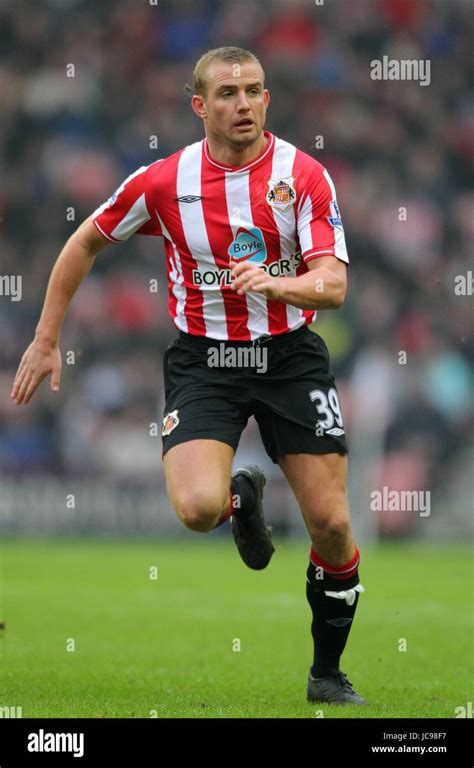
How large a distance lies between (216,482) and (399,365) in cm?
952

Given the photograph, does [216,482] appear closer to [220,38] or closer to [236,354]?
[236,354]

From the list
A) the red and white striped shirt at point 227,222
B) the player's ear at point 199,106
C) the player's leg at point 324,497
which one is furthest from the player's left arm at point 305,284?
the player's ear at point 199,106

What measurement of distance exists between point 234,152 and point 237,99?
0.27 m

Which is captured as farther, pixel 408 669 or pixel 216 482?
pixel 408 669

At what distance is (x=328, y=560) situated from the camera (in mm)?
5957

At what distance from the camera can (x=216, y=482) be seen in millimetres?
5656

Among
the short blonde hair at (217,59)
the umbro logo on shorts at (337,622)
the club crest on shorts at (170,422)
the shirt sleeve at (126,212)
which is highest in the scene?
the short blonde hair at (217,59)

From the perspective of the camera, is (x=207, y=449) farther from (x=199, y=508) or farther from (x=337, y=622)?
(x=337, y=622)

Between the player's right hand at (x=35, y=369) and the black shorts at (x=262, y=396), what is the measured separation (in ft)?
1.79

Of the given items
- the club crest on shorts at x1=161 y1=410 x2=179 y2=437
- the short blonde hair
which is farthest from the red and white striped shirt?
the club crest on shorts at x1=161 y1=410 x2=179 y2=437

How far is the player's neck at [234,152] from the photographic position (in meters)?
5.98

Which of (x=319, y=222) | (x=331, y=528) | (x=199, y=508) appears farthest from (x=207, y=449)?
(x=319, y=222)

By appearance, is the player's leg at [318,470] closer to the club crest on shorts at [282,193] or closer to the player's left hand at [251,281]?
the club crest on shorts at [282,193]

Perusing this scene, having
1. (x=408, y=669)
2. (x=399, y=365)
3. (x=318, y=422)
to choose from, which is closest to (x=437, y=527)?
(x=399, y=365)
